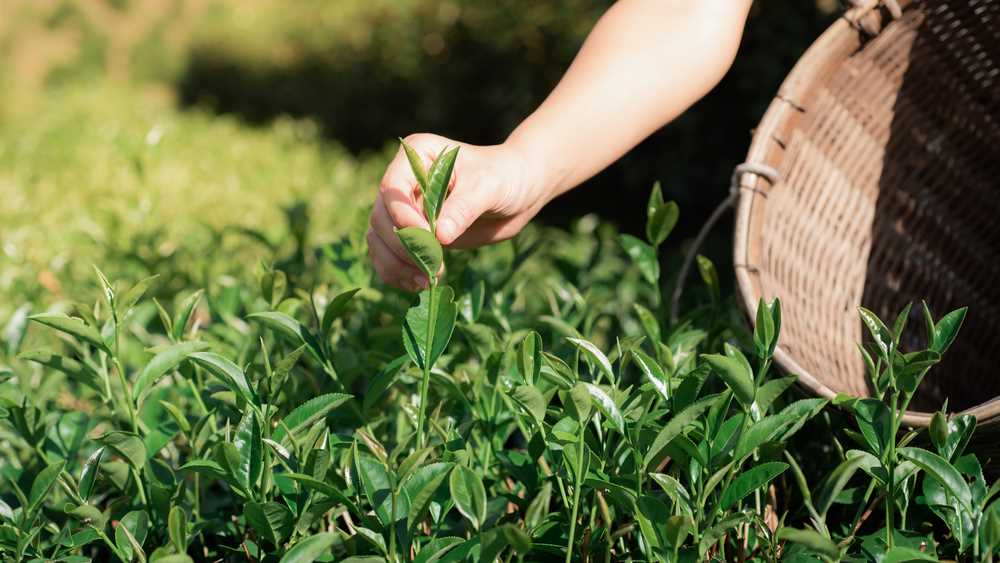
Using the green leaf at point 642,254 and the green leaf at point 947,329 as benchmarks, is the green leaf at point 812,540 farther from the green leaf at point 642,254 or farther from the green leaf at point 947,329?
the green leaf at point 642,254

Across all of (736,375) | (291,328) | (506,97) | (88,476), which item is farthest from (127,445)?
(506,97)

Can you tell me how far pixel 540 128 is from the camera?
1.04 m

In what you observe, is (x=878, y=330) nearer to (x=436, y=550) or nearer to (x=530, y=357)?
(x=530, y=357)

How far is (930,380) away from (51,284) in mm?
1691

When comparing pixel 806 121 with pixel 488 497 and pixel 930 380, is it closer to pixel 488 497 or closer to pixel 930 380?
pixel 930 380

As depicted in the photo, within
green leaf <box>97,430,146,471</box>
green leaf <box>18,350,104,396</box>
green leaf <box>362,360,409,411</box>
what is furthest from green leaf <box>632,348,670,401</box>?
green leaf <box>18,350,104,396</box>

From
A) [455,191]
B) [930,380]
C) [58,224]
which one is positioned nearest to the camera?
[455,191]

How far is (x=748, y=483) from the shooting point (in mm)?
790

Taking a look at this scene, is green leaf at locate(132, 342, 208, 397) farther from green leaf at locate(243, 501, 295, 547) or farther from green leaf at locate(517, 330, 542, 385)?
green leaf at locate(517, 330, 542, 385)

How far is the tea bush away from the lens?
0.77 metres

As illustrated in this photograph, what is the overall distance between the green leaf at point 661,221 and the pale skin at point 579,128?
0.31ft

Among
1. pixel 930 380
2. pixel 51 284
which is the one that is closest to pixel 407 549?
pixel 930 380

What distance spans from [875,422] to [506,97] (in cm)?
326

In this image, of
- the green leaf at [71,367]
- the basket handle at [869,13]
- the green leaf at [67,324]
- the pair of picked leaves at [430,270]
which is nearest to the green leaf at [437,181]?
the pair of picked leaves at [430,270]
